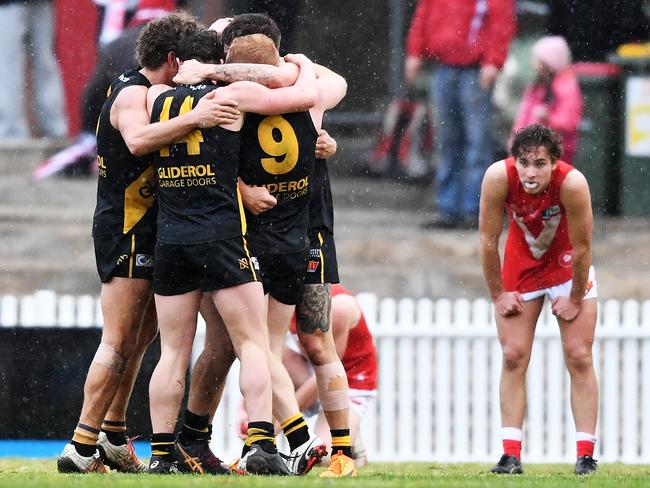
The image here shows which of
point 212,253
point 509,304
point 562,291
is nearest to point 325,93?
point 212,253

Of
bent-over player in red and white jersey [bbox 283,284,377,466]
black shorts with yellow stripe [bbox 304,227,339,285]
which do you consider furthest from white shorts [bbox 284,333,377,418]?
black shorts with yellow stripe [bbox 304,227,339,285]

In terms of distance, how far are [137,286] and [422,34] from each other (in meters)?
7.74

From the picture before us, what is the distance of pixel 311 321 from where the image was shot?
758 cm

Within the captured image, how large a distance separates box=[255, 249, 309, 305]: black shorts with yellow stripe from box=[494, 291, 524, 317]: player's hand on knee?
141cm

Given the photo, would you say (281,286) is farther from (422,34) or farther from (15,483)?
(422,34)

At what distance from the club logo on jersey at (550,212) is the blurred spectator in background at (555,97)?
616cm

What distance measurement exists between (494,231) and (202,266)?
78.1 inches

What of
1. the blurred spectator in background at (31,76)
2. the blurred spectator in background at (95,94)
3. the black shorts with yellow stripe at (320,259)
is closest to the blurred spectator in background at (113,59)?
the blurred spectator in background at (95,94)

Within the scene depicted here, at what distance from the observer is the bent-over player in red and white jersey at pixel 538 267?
8008 millimetres

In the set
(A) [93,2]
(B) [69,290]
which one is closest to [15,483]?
(B) [69,290]

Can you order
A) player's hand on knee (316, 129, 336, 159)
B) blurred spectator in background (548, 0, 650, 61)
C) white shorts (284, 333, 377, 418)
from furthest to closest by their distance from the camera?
blurred spectator in background (548, 0, 650, 61) → white shorts (284, 333, 377, 418) → player's hand on knee (316, 129, 336, 159)

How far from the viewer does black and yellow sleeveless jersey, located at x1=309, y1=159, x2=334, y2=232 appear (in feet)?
25.3

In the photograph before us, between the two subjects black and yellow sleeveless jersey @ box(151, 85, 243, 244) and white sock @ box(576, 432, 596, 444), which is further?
white sock @ box(576, 432, 596, 444)

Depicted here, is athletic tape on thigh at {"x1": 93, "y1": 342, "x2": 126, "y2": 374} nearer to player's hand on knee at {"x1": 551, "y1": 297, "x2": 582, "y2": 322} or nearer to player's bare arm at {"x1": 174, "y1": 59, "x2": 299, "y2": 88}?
player's bare arm at {"x1": 174, "y1": 59, "x2": 299, "y2": 88}
